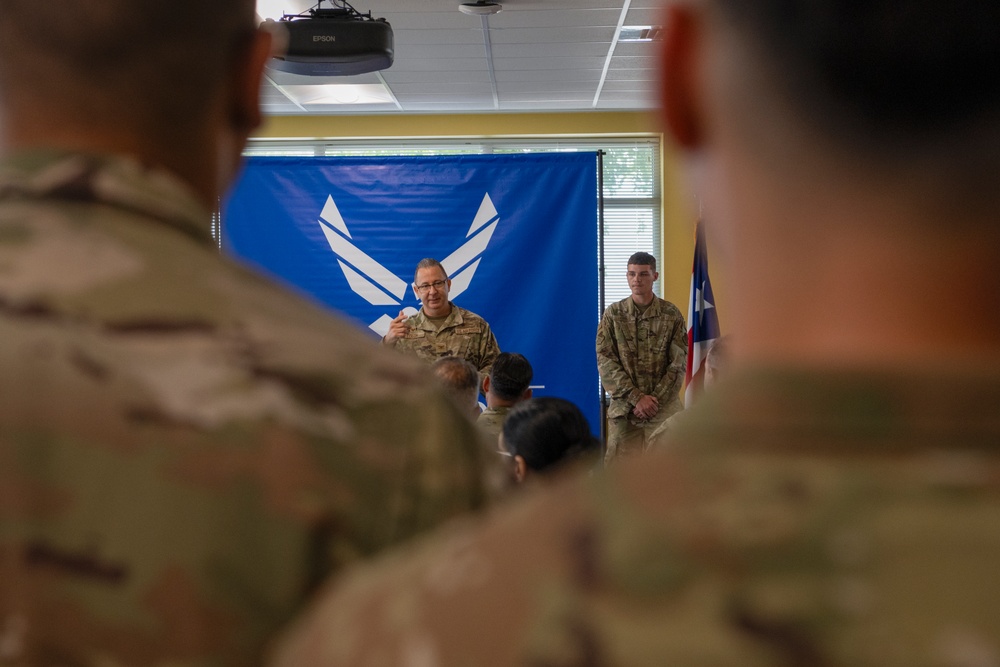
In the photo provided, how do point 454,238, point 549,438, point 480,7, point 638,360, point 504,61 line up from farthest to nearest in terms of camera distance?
1. point 504,61
2. point 454,238
3. point 638,360
4. point 480,7
5. point 549,438

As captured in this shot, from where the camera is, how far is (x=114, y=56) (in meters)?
0.77

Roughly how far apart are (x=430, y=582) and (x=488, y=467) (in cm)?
33

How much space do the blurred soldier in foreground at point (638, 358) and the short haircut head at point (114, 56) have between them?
5941 millimetres

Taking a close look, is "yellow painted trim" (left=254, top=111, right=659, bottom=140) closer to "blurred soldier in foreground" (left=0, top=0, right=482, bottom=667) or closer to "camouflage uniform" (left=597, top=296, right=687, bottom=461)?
"camouflage uniform" (left=597, top=296, right=687, bottom=461)

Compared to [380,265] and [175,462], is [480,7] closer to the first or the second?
[380,265]

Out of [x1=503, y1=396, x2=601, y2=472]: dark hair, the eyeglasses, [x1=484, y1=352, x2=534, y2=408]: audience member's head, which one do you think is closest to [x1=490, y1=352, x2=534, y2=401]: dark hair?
[x1=484, y1=352, x2=534, y2=408]: audience member's head

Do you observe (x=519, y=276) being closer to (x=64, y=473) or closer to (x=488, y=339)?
(x=488, y=339)

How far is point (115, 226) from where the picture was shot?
0.76 meters

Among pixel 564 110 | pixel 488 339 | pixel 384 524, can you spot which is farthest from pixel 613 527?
pixel 564 110

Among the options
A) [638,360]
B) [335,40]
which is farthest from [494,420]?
[638,360]

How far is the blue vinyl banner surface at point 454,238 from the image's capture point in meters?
6.93

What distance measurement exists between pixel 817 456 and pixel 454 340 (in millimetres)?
5040

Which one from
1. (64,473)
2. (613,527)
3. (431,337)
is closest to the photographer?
(613,527)

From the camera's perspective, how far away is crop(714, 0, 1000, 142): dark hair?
1.33 ft
